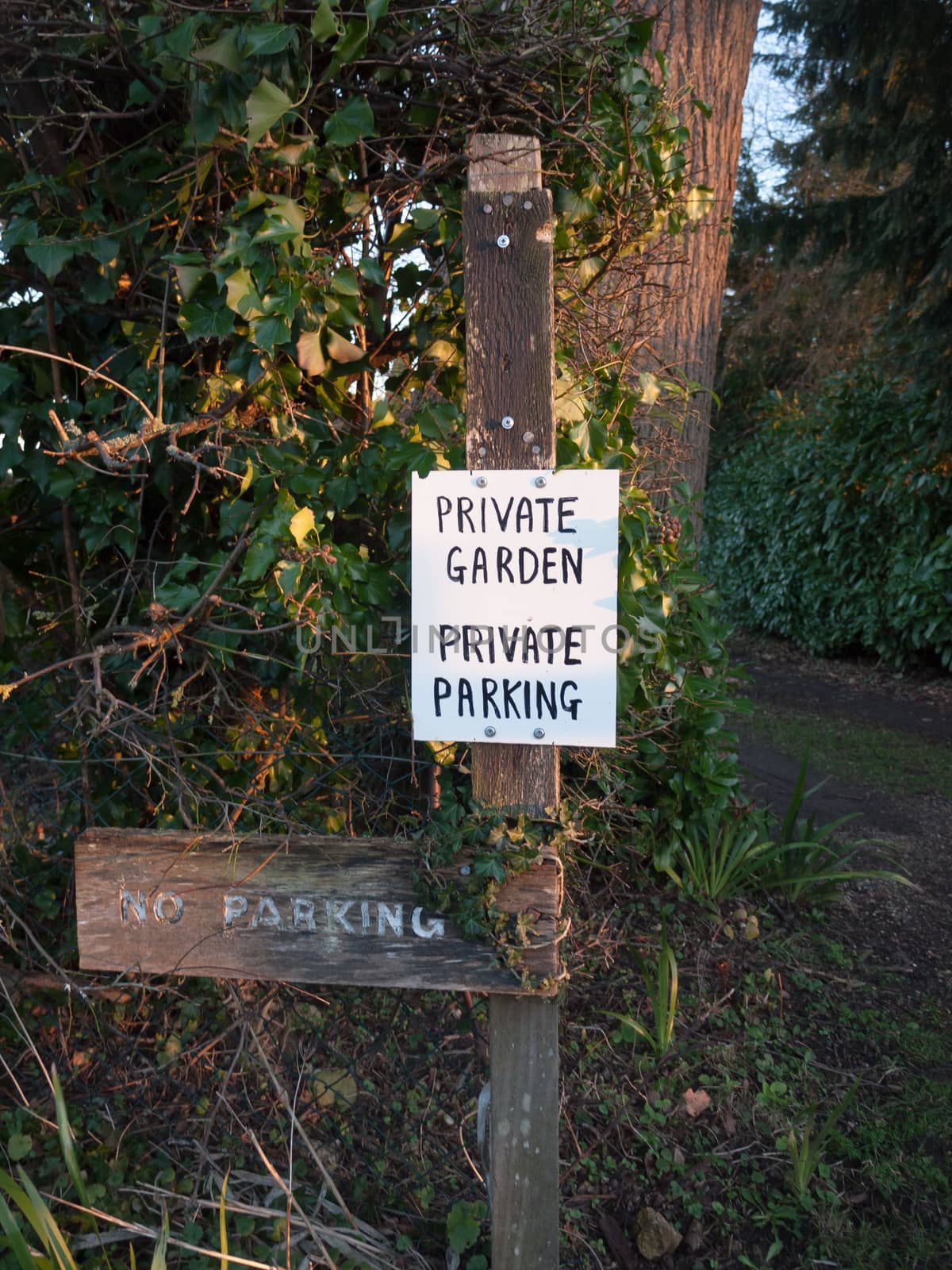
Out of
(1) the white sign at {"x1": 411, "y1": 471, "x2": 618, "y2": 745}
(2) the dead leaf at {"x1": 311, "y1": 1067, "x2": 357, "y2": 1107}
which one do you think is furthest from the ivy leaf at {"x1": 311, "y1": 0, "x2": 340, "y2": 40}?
(2) the dead leaf at {"x1": 311, "y1": 1067, "x2": 357, "y2": 1107}

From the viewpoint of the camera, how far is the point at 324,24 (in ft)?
5.94

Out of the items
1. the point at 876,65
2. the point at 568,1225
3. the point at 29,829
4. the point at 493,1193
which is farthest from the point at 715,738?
the point at 876,65

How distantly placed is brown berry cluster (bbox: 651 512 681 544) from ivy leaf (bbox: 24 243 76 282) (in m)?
1.59

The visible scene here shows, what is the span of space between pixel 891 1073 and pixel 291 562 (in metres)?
2.31

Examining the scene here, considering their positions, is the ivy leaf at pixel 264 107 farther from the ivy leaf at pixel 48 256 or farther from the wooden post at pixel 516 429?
the ivy leaf at pixel 48 256

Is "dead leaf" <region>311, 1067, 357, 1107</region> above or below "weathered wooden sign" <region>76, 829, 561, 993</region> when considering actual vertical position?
below

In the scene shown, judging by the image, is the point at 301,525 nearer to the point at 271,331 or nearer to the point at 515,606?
the point at 271,331

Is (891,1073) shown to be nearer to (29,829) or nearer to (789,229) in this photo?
(29,829)

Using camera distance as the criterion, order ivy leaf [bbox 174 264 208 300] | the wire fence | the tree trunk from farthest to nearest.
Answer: the tree trunk → the wire fence → ivy leaf [bbox 174 264 208 300]

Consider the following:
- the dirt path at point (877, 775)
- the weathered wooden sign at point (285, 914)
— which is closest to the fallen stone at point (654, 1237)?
the weathered wooden sign at point (285, 914)

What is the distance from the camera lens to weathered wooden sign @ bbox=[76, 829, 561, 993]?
180 centimetres

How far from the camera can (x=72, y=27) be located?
2.15m

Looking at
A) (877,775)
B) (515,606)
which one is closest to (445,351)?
(515,606)

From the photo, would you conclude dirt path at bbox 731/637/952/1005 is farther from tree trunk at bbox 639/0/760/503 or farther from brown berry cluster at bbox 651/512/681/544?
tree trunk at bbox 639/0/760/503
